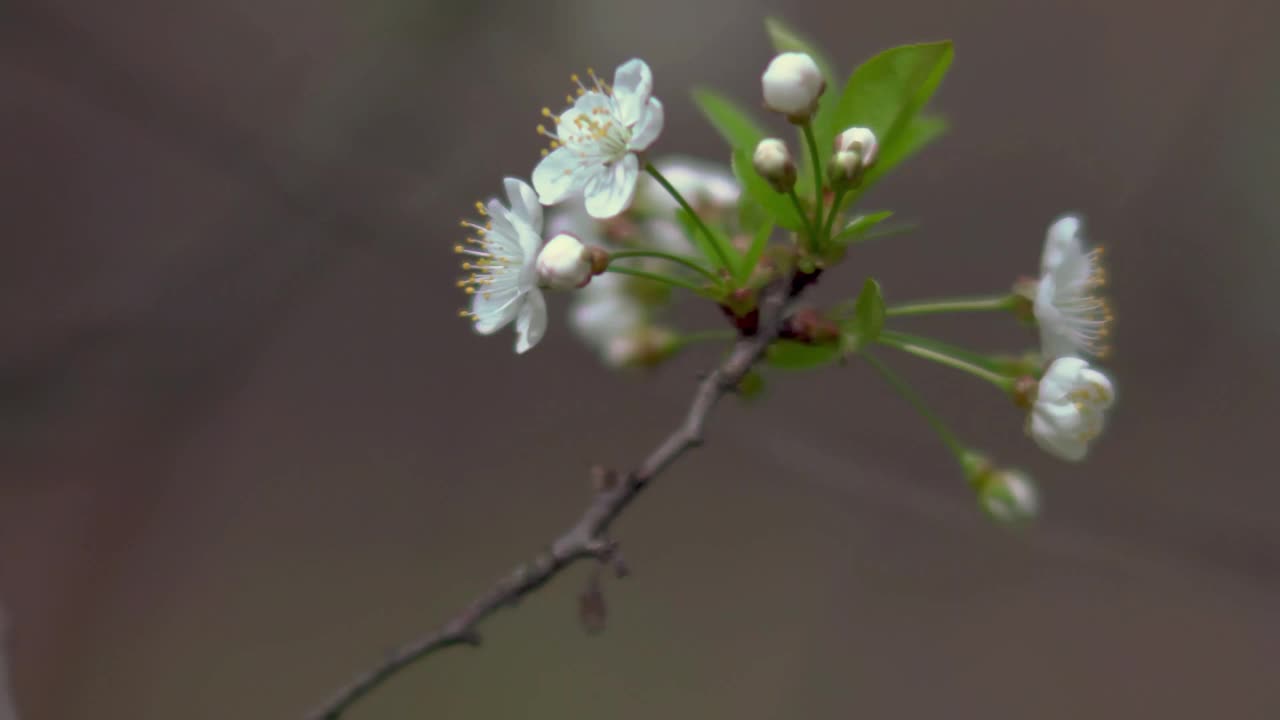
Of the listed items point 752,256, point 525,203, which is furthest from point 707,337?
point 525,203

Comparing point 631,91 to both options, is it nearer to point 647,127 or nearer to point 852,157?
point 647,127

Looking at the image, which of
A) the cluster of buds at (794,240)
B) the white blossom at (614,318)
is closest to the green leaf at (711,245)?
the cluster of buds at (794,240)

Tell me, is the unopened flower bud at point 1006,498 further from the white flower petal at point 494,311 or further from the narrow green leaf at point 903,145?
the white flower petal at point 494,311

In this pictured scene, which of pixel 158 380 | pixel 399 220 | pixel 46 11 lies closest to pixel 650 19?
pixel 399 220

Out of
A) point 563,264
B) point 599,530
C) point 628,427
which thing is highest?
point 628,427

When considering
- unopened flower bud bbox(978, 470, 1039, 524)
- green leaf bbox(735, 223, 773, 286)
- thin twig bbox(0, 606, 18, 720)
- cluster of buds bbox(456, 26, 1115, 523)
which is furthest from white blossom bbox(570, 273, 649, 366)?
thin twig bbox(0, 606, 18, 720)

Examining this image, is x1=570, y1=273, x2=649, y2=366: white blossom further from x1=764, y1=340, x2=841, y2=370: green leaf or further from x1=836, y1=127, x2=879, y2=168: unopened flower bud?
x1=836, y1=127, x2=879, y2=168: unopened flower bud

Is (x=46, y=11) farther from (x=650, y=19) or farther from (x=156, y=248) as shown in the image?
(x=650, y=19)
